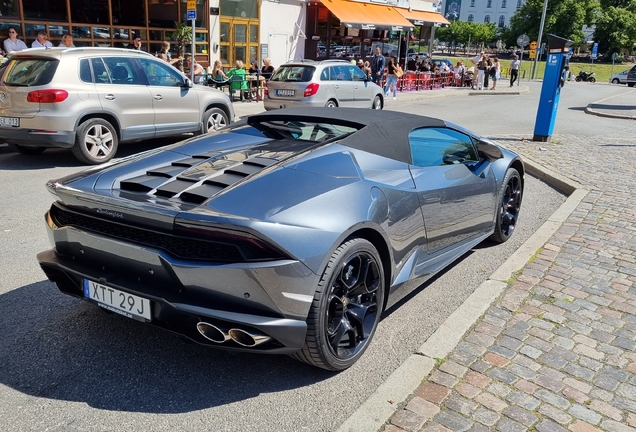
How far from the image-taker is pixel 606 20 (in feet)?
290

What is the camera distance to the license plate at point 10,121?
27.2ft

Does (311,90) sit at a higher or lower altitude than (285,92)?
higher

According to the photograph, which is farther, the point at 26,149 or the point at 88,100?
the point at 26,149

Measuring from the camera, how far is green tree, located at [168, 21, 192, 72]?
19547 mm

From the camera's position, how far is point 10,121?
8320 millimetres

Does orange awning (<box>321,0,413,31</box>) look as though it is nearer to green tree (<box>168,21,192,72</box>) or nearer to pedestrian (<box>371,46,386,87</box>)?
pedestrian (<box>371,46,386,87</box>)

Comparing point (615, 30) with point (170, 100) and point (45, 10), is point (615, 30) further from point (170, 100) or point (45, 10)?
point (170, 100)

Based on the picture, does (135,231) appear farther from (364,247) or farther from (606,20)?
(606,20)

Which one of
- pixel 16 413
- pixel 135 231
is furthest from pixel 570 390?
→ pixel 16 413

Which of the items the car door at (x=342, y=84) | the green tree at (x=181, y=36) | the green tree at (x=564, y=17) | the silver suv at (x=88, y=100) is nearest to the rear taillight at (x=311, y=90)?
the car door at (x=342, y=84)

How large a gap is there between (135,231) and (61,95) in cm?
628

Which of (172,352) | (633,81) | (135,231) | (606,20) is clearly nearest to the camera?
(135,231)

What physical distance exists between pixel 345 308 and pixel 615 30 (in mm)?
101059

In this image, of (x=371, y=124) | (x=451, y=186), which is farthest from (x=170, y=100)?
(x=451, y=186)
